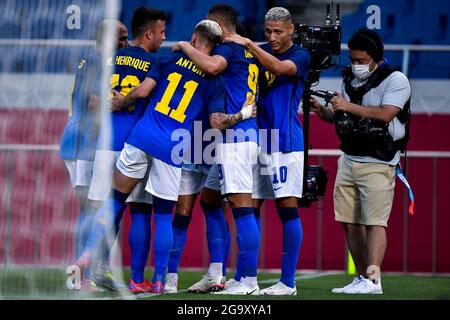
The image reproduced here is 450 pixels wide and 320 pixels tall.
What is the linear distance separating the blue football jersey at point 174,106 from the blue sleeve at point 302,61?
0.57 metres

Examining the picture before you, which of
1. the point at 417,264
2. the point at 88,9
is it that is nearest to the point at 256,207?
the point at 88,9

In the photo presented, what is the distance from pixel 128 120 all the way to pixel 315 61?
1453 millimetres

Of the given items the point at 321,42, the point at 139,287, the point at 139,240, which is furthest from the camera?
the point at 321,42

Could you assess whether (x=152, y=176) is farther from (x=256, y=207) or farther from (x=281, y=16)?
(x=281, y=16)

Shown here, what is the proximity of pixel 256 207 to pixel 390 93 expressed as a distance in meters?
1.24

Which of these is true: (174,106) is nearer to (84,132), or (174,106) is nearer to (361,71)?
(84,132)

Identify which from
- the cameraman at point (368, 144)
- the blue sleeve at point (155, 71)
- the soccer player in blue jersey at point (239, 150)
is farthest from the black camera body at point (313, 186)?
the blue sleeve at point (155, 71)

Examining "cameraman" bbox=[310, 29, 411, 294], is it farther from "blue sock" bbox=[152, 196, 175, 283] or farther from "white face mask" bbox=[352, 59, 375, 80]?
"blue sock" bbox=[152, 196, 175, 283]

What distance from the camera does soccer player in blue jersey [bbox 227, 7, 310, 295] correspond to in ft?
24.4

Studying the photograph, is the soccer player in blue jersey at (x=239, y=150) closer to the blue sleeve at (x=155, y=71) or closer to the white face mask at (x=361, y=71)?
the blue sleeve at (x=155, y=71)

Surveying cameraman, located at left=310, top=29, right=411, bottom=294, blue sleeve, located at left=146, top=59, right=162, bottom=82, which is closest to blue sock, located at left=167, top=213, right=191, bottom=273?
blue sleeve, located at left=146, top=59, right=162, bottom=82

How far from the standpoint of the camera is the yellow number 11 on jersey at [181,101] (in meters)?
7.16

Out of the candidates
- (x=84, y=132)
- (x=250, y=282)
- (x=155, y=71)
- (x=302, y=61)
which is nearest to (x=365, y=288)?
(x=250, y=282)

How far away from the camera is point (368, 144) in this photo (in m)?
7.85
